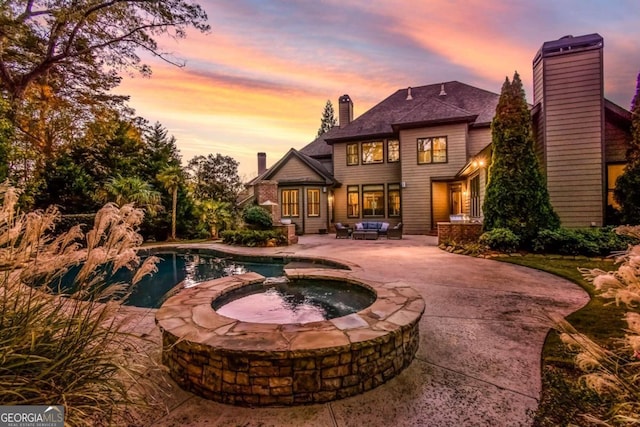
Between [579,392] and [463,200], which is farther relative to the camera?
[463,200]

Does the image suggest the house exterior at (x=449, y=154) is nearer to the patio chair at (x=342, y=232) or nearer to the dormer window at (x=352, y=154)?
the dormer window at (x=352, y=154)

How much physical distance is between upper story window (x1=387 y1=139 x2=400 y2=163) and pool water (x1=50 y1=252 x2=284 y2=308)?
9.98 meters

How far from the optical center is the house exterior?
8586 mm

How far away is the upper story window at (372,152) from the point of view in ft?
52.9

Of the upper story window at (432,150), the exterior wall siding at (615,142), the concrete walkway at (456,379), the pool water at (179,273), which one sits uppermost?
the upper story window at (432,150)

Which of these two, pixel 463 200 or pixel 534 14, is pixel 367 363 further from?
pixel 463 200

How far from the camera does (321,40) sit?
431 inches

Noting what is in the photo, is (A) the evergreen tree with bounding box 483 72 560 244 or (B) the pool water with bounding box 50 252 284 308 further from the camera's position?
(A) the evergreen tree with bounding box 483 72 560 244

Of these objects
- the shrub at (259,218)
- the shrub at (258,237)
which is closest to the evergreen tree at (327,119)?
the shrub at (259,218)

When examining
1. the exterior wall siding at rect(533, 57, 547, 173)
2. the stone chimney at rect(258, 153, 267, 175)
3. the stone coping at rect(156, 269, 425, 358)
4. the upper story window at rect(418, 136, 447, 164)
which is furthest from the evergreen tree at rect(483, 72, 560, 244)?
the stone chimney at rect(258, 153, 267, 175)

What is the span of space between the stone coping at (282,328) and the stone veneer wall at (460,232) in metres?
7.28

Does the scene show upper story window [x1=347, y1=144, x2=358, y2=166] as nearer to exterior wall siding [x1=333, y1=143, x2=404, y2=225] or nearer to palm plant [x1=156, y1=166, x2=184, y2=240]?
exterior wall siding [x1=333, y1=143, x2=404, y2=225]

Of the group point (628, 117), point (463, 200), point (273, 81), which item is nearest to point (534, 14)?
point (628, 117)

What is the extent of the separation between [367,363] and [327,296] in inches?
88.1
